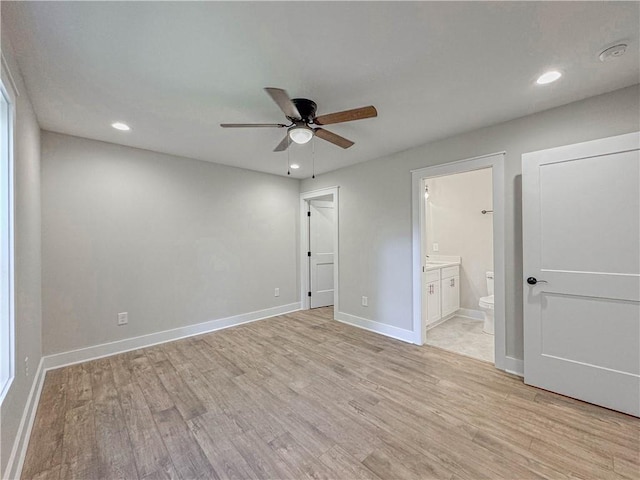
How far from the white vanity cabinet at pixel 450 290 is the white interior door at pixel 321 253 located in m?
2.11

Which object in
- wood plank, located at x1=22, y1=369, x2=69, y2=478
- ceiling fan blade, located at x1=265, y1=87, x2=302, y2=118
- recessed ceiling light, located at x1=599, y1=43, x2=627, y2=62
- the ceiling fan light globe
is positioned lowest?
wood plank, located at x1=22, y1=369, x2=69, y2=478

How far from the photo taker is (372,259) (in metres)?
3.83

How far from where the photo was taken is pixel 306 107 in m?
2.09

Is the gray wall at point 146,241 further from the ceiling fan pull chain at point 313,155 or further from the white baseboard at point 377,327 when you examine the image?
the white baseboard at point 377,327

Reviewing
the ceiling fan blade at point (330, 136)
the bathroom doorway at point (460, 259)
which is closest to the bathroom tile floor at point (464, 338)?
the bathroom doorway at point (460, 259)

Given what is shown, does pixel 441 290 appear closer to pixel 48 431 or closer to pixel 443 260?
pixel 443 260

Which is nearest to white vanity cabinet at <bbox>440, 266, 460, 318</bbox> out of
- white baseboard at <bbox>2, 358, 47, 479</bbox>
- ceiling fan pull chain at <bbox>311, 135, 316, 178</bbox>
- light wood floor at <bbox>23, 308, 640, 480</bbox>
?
light wood floor at <bbox>23, 308, 640, 480</bbox>

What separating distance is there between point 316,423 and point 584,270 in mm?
2428

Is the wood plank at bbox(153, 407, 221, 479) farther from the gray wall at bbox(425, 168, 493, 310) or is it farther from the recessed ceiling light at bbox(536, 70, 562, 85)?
the gray wall at bbox(425, 168, 493, 310)

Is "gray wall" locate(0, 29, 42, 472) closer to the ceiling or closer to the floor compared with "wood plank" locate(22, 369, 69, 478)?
closer to the ceiling

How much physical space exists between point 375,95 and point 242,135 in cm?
150

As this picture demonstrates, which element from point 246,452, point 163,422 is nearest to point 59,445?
point 163,422

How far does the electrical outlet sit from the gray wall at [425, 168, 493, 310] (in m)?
4.79

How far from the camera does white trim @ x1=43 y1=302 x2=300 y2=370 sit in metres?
2.78
